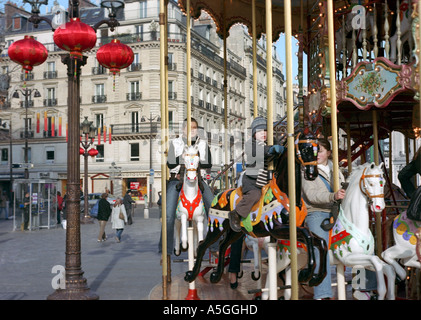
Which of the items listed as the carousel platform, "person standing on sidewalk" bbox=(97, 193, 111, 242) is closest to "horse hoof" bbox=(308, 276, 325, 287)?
the carousel platform

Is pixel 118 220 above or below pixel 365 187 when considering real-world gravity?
below

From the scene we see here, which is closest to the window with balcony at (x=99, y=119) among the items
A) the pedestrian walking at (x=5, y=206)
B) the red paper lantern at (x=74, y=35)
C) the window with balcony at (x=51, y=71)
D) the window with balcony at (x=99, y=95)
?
the window with balcony at (x=99, y=95)

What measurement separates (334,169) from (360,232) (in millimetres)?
832

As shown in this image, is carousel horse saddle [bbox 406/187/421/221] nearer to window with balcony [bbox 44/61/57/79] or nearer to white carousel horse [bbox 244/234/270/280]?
white carousel horse [bbox 244/234/270/280]

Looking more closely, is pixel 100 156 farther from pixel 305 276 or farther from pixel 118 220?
pixel 305 276

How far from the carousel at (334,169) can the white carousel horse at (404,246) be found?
0.04ft

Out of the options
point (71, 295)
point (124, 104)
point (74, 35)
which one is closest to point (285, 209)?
point (71, 295)

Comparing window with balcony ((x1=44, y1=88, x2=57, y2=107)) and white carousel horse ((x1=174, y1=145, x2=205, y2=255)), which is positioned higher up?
window with balcony ((x1=44, y1=88, x2=57, y2=107))

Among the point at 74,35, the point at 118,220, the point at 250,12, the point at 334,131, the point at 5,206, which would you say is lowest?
the point at 5,206

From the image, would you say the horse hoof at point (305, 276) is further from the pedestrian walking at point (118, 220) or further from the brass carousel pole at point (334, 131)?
the pedestrian walking at point (118, 220)

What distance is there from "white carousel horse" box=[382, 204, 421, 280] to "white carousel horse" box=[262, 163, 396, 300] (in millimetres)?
534

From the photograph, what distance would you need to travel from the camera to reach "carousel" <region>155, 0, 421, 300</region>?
601 cm

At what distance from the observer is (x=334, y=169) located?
6.29 m

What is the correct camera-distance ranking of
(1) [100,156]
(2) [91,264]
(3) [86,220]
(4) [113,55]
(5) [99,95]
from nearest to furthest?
1. (4) [113,55]
2. (2) [91,264]
3. (3) [86,220]
4. (1) [100,156]
5. (5) [99,95]
